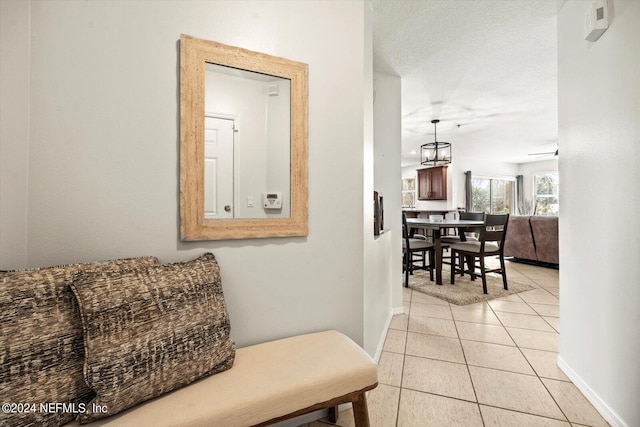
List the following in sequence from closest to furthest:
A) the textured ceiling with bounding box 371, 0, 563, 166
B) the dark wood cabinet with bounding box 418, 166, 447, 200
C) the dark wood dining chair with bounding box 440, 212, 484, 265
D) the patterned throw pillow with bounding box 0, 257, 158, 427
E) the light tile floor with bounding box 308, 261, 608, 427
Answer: the patterned throw pillow with bounding box 0, 257, 158, 427 < the light tile floor with bounding box 308, 261, 608, 427 < the textured ceiling with bounding box 371, 0, 563, 166 < the dark wood dining chair with bounding box 440, 212, 484, 265 < the dark wood cabinet with bounding box 418, 166, 447, 200

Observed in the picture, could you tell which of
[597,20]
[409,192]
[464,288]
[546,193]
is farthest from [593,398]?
[546,193]

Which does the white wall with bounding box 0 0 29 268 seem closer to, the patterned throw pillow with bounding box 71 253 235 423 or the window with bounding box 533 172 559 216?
the patterned throw pillow with bounding box 71 253 235 423

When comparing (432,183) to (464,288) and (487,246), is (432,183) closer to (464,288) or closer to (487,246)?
(487,246)

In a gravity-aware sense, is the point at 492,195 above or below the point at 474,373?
above

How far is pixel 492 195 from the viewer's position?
883cm

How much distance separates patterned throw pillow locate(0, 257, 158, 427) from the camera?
2.35ft

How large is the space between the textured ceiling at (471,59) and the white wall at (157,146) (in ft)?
2.80

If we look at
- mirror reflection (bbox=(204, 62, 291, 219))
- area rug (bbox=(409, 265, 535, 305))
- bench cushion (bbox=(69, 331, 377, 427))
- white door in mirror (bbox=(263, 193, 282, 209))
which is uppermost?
mirror reflection (bbox=(204, 62, 291, 219))

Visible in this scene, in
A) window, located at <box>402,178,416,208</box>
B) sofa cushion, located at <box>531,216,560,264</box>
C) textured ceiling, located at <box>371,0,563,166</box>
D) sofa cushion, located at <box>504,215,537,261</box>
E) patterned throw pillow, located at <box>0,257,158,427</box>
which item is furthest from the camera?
window, located at <box>402,178,416,208</box>

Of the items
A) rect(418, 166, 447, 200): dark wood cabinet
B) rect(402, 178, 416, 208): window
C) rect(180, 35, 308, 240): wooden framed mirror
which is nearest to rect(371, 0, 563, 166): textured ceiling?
rect(180, 35, 308, 240): wooden framed mirror

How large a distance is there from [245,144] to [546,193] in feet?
34.3

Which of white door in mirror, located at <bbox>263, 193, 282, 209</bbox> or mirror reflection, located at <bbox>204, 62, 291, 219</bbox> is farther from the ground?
mirror reflection, located at <bbox>204, 62, 291, 219</bbox>

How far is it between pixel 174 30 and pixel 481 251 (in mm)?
3691

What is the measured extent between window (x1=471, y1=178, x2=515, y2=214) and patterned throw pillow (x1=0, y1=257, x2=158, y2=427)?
950 cm
